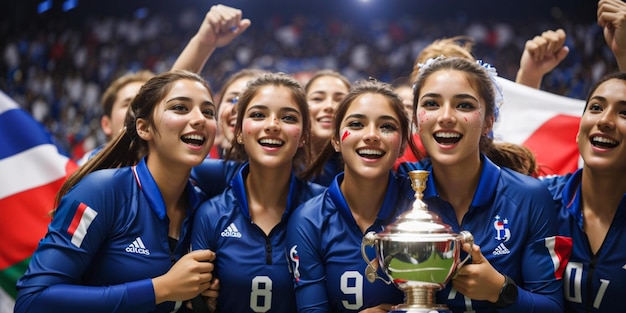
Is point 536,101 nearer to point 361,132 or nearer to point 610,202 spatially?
point 610,202

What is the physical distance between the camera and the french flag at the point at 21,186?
3904 millimetres

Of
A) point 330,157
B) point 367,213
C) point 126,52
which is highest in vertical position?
point 126,52

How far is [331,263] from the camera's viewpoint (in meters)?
2.77

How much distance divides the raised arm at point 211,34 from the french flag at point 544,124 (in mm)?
1748

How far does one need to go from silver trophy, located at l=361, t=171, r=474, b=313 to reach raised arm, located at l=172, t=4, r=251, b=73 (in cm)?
177

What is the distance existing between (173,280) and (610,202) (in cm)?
183

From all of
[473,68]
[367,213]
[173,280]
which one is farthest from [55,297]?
[473,68]

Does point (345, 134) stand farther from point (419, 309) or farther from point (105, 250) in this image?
point (105, 250)

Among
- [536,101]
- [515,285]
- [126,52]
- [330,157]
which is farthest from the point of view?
[126,52]

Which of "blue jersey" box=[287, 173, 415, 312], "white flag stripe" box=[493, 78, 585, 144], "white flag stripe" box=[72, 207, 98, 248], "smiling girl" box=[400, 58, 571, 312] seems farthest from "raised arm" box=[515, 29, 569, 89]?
"white flag stripe" box=[72, 207, 98, 248]

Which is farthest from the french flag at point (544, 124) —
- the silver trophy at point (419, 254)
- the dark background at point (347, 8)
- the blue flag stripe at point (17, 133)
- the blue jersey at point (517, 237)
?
the dark background at point (347, 8)

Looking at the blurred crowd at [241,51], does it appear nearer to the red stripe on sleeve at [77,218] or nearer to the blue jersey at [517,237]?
the red stripe on sleeve at [77,218]

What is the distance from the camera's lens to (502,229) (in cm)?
267

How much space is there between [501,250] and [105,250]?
1609 mm
